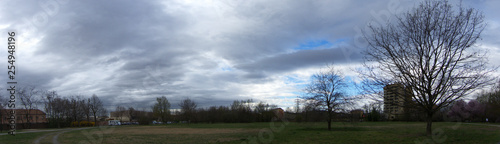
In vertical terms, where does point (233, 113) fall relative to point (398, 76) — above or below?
below

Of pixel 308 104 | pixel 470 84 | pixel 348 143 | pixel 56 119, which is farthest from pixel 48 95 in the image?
pixel 470 84

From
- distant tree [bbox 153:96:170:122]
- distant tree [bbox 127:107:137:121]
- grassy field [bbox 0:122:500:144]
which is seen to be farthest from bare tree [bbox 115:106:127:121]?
grassy field [bbox 0:122:500:144]

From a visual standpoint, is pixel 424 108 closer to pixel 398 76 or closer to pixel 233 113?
pixel 398 76

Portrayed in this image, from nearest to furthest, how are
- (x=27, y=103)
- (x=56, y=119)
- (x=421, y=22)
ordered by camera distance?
1. (x=421, y=22)
2. (x=27, y=103)
3. (x=56, y=119)

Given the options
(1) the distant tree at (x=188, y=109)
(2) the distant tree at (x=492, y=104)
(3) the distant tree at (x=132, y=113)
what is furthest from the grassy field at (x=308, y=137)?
(3) the distant tree at (x=132, y=113)

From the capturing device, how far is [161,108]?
127 meters

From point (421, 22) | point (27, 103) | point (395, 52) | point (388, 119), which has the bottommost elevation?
point (388, 119)

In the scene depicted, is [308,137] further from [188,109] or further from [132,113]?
[132,113]

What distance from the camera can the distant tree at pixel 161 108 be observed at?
126750 millimetres

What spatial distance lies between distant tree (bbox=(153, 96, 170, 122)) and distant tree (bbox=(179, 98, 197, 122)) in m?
6.60

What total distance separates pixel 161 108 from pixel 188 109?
1261 cm

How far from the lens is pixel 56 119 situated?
246 feet

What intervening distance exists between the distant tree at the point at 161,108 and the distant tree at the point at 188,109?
6598 millimetres

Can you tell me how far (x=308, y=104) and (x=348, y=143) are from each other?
807 inches
